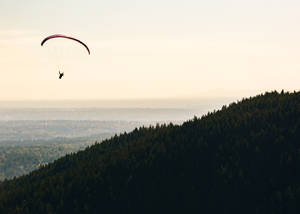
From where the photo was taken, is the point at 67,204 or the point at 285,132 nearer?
the point at 67,204

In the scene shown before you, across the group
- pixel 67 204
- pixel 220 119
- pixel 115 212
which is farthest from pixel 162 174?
pixel 220 119

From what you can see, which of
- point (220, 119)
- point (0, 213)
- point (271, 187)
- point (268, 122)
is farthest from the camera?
point (220, 119)

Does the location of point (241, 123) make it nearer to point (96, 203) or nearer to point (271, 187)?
point (271, 187)

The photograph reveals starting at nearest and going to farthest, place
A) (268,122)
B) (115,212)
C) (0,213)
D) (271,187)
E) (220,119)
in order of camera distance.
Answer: (271,187)
(115,212)
(0,213)
(268,122)
(220,119)

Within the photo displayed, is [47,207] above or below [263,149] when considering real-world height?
below

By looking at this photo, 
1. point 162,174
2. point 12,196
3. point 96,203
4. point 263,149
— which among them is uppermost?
point 263,149

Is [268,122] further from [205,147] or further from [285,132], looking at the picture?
[205,147]

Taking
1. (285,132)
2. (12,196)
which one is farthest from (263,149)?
(12,196)
